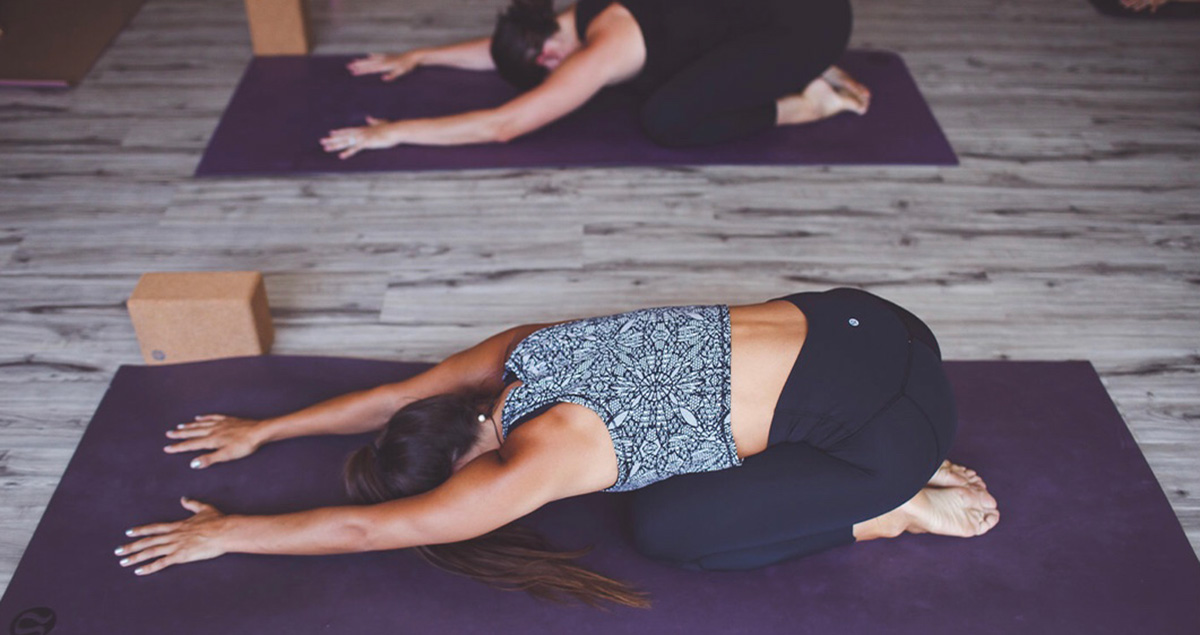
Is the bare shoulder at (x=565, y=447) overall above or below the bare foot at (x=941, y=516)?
above

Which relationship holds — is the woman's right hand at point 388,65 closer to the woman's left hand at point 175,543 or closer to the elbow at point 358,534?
the woman's left hand at point 175,543

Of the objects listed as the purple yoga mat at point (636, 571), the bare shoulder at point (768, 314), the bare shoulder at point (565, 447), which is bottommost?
the purple yoga mat at point (636, 571)

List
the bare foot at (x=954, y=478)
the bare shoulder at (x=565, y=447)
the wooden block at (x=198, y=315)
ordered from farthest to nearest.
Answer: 1. the wooden block at (x=198, y=315)
2. the bare foot at (x=954, y=478)
3. the bare shoulder at (x=565, y=447)

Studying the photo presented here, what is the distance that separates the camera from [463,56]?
359cm

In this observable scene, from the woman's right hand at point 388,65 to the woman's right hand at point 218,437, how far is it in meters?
1.70

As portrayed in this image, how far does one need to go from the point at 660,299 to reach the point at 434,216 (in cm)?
76

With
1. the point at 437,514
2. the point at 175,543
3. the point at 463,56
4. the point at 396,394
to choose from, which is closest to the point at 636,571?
the point at 437,514

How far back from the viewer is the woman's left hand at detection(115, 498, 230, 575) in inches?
76.1

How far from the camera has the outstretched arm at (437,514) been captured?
164cm

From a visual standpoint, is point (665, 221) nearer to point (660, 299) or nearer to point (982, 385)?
point (660, 299)

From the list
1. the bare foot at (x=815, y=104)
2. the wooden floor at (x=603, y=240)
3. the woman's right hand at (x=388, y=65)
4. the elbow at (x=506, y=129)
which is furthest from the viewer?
the woman's right hand at (x=388, y=65)

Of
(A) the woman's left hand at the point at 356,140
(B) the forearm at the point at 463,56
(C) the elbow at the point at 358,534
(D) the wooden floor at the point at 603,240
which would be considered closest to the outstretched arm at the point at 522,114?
(A) the woman's left hand at the point at 356,140

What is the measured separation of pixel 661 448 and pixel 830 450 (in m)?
0.32

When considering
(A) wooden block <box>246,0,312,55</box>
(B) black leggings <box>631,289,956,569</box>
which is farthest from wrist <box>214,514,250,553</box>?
(A) wooden block <box>246,0,312,55</box>
